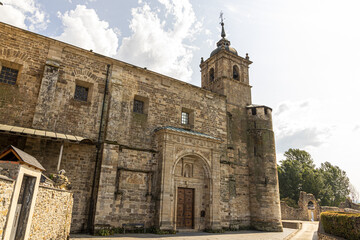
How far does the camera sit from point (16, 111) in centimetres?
1101

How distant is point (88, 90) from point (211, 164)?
8.60 m

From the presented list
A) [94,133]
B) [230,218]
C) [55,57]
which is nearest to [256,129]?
Answer: [230,218]

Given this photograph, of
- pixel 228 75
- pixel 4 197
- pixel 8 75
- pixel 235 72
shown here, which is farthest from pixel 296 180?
pixel 4 197

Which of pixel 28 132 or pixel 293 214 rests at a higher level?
pixel 28 132

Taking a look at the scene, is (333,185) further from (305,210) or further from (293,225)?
(293,225)

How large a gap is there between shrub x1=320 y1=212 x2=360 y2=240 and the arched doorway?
634 cm

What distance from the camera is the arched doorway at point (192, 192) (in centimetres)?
1403

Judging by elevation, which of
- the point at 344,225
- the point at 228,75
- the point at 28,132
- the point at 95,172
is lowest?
the point at 344,225

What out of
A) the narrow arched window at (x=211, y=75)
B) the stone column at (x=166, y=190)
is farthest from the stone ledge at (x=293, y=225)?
the narrow arched window at (x=211, y=75)

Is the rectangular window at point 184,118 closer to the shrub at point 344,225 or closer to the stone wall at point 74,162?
the stone wall at point 74,162

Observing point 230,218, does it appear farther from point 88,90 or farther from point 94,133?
point 88,90

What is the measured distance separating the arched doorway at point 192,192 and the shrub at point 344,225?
6.34 metres

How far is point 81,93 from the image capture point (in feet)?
43.4

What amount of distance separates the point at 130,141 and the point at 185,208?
16.9ft
